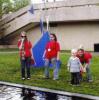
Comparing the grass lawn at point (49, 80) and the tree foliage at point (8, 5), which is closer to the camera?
the grass lawn at point (49, 80)

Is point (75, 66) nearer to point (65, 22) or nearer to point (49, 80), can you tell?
point (49, 80)

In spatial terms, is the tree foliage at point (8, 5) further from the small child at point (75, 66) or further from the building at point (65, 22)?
the small child at point (75, 66)

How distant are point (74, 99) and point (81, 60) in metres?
3.09

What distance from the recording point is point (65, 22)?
117 ft

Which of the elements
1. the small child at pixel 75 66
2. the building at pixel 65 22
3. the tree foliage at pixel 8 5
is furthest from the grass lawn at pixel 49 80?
the tree foliage at pixel 8 5

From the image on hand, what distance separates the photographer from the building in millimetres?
32969

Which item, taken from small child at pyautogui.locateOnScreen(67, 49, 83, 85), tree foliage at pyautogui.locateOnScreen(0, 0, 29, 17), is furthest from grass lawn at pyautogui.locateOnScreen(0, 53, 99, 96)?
tree foliage at pyautogui.locateOnScreen(0, 0, 29, 17)

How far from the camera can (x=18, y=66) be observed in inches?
802

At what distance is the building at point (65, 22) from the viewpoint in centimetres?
3297

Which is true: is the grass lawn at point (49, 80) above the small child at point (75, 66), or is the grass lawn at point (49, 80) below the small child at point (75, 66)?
below

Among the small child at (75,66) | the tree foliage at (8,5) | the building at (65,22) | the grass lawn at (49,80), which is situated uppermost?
the tree foliage at (8,5)

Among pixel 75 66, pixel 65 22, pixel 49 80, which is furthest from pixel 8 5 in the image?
pixel 75 66

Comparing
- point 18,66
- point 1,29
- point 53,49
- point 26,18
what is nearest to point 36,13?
point 26,18

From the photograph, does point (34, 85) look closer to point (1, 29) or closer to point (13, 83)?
point (13, 83)
